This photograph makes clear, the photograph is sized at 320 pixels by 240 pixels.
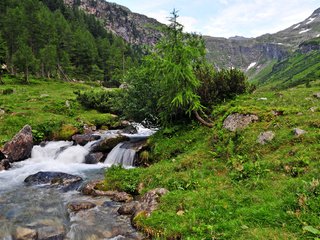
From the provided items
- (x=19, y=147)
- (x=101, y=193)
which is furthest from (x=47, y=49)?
(x=101, y=193)

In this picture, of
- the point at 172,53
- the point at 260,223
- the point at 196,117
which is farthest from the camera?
the point at 196,117

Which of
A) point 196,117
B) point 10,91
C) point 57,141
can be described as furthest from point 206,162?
point 10,91

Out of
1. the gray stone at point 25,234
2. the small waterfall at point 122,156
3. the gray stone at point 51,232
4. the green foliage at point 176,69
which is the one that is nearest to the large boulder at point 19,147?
the small waterfall at point 122,156

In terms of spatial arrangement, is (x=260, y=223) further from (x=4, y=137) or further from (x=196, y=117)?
(x=4, y=137)

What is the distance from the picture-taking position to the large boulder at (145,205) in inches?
513

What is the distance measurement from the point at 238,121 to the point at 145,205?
334 inches

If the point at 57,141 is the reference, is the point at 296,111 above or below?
above

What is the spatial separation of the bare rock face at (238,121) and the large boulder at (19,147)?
16881 mm

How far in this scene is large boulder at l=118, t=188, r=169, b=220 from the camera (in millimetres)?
13039

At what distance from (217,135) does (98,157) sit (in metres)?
10.8

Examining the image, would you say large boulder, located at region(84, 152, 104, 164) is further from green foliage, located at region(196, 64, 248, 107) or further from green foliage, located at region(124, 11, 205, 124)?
green foliage, located at region(196, 64, 248, 107)

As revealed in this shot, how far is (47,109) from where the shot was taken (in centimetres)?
3794

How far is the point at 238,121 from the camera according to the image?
738 inches

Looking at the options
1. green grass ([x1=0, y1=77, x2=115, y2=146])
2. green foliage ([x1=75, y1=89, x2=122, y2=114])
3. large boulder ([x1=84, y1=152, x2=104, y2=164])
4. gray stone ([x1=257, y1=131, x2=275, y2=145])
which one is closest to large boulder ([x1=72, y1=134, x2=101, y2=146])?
green grass ([x1=0, y1=77, x2=115, y2=146])
